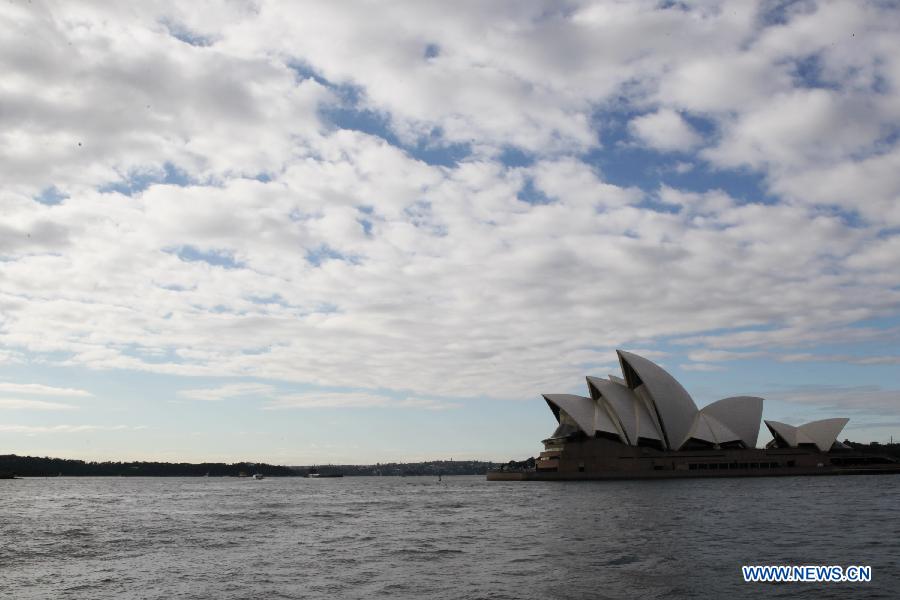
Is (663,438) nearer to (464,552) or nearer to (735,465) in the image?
(735,465)

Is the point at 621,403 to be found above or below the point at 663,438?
above

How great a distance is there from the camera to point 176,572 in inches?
945

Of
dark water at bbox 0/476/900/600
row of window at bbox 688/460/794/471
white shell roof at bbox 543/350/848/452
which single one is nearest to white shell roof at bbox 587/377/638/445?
white shell roof at bbox 543/350/848/452

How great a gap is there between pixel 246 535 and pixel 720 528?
72.1ft

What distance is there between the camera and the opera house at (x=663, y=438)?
9331 cm

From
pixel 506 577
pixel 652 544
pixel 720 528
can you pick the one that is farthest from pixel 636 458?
pixel 506 577

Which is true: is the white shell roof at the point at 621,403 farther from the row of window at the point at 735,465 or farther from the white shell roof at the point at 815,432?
the white shell roof at the point at 815,432

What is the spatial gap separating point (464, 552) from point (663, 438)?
73.8 meters

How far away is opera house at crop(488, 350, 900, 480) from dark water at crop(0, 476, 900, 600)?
153 feet

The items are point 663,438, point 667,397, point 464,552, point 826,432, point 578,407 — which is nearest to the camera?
point 464,552

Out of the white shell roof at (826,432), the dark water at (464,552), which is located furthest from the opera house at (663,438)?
the dark water at (464,552)

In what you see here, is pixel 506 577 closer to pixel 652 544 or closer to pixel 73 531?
pixel 652 544

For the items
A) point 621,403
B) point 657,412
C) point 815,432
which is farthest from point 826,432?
point 621,403

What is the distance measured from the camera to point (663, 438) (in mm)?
95312
